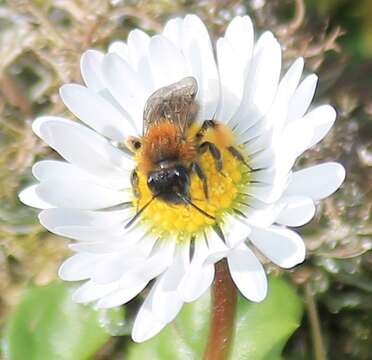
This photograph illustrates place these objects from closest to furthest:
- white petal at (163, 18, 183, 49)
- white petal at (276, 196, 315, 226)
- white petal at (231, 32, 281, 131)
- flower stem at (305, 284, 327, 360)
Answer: white petal at (276, 196, 315, 226), white petal at (231, 32, 281, 131), white petal at (163, 18, 183, 49), flower stem at (305, 284, 327, 360)

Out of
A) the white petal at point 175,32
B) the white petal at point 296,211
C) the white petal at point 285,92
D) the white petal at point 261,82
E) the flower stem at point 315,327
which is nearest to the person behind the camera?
the white petal at point 296,211

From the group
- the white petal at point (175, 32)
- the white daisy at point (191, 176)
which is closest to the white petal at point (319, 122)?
the white daisy at point (191, 176)

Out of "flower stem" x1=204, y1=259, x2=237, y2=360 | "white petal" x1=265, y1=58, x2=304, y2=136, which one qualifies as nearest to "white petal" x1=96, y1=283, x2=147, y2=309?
"flower stem" x1=204, y1=259, x2=237, y2=360

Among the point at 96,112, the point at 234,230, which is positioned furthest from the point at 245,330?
the point at 96,112

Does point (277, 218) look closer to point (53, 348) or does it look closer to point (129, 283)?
point (129, 283)

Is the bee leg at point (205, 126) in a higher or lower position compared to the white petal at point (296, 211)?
higher

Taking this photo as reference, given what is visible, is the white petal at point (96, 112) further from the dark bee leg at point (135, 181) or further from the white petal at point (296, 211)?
the white petal at point (296, 211)

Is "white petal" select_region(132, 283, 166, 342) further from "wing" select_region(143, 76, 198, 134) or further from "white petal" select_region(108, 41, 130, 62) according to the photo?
"white petal" select_region(108, 41, 130, 62)
